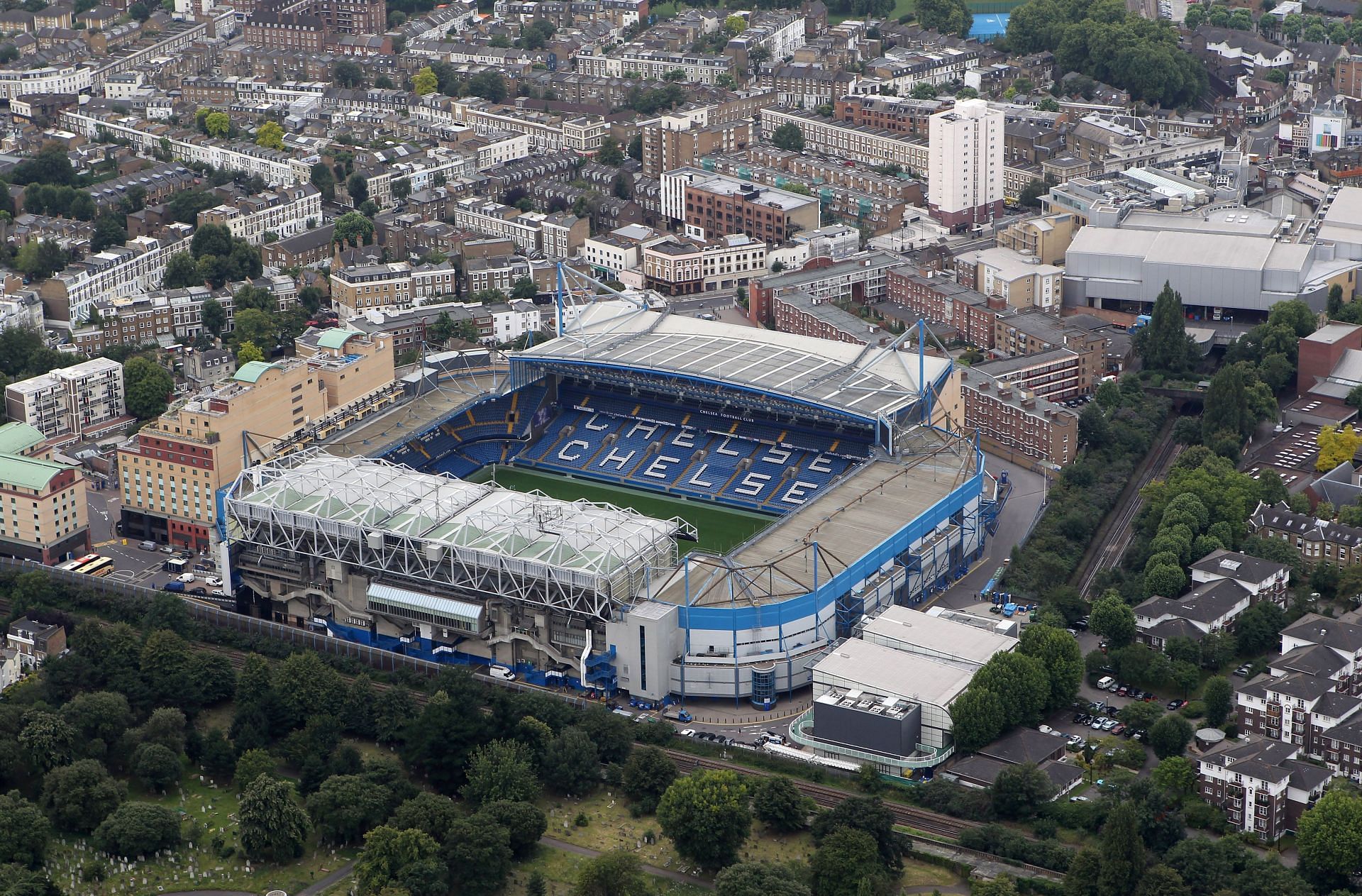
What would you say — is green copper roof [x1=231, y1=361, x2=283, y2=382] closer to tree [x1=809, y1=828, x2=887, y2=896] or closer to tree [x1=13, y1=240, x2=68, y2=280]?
tree [x1=13, y1=240, x2=68, y2=280]

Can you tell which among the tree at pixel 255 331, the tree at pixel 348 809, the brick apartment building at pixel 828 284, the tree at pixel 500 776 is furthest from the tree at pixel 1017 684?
the tree at pixel 255 331

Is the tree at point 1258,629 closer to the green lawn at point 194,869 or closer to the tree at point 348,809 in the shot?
the tree at point 348,809

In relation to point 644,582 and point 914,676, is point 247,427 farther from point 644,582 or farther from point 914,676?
point 914,676

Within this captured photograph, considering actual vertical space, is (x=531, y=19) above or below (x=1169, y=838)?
above

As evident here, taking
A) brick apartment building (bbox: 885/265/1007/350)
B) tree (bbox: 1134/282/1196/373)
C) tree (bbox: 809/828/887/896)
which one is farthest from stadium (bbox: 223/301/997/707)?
tree (bbox: 1134/282/1196/373)

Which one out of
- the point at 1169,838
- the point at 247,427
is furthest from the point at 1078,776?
the point at 247,427

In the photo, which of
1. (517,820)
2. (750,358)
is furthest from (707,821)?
(750,358)

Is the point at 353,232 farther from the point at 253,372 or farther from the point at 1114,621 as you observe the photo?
the point at 1114,621
